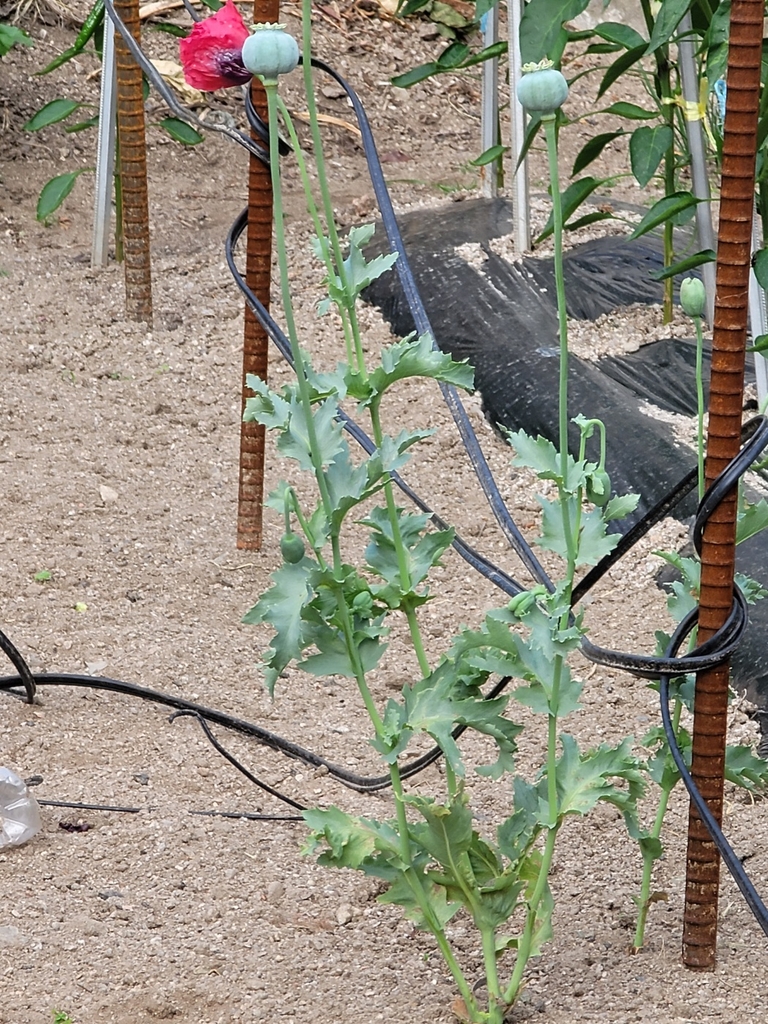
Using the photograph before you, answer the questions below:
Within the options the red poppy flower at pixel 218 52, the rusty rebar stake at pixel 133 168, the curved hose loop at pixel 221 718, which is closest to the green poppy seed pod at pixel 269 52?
the red poppy flower at pixel 218 52

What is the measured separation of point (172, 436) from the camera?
274cm

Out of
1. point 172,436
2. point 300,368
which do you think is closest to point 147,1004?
point 300,368

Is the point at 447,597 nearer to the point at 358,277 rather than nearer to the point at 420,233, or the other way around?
the point at 358,277

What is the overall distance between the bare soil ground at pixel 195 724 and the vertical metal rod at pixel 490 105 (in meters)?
0.40

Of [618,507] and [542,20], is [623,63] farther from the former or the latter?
[618,507]

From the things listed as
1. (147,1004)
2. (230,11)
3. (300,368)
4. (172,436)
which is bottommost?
(147,1004)

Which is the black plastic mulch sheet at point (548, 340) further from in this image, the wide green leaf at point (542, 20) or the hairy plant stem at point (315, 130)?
the hairy plant stem at point (315, 130)

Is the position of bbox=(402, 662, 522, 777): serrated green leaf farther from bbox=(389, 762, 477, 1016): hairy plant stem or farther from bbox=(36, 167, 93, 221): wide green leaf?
bbox=(36, 167, 93, 221): wide green leaf

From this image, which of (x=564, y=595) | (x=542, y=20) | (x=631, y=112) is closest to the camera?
(x=564, y=595)

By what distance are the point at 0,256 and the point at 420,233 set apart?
1.25 metres

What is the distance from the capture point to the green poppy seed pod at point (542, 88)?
86 cm

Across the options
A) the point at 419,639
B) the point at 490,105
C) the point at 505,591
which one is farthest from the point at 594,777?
the point at 490,105

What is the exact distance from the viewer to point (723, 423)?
1.08 meters

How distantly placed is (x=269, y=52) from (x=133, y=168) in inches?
92.5
